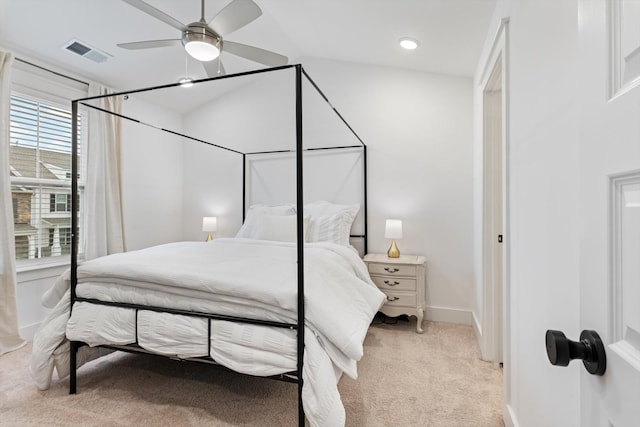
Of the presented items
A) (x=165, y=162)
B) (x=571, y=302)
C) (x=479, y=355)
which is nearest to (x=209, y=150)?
(x=165, y=162)

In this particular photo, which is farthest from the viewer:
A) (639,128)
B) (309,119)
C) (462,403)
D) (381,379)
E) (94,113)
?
(309,119)

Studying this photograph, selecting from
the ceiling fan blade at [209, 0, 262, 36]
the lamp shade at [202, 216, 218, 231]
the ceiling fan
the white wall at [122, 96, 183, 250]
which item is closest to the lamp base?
the lamp shade at [202, 216, 218, 231]

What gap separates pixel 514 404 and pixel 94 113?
4008 millimetres

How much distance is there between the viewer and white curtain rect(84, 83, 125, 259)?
316cm

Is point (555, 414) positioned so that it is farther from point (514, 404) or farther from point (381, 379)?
point (381, 379)

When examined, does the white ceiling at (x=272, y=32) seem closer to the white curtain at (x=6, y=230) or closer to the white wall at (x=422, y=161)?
the white wall at (x=422, y=161)

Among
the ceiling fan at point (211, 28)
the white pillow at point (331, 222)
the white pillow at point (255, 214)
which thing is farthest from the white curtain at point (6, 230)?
the white pillow at point (331, 222)

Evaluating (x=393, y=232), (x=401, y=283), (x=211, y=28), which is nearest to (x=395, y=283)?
(x=401, y=283)

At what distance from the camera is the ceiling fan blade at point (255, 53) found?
→ 2.18 metres

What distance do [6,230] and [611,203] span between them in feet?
11.5

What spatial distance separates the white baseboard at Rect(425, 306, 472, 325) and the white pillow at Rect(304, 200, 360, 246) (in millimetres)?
1133

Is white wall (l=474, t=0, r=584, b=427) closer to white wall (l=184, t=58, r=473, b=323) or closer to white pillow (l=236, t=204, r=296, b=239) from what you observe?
white wall (l=184, t=58, r=473, b=323)

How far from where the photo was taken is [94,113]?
10.5ft

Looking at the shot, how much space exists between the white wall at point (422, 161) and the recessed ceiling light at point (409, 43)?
2.08ft
